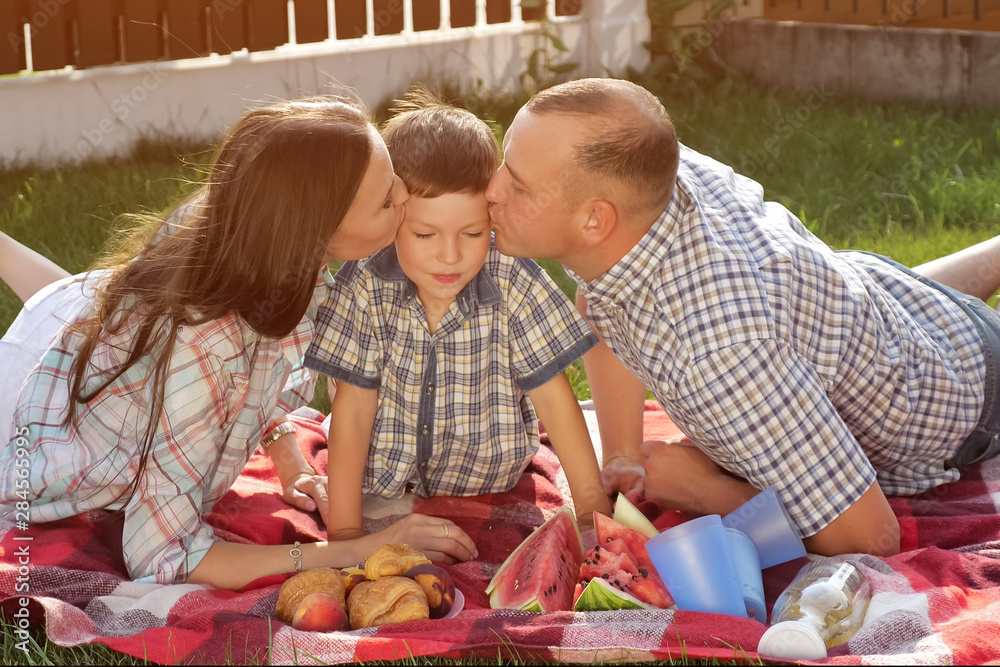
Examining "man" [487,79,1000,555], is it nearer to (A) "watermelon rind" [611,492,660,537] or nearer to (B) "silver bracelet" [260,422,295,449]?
(A) "watermelon rind" [611,492,660,537]

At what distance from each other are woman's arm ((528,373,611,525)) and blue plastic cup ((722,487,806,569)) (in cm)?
43

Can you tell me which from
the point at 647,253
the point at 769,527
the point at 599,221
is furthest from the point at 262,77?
the point at 769,527

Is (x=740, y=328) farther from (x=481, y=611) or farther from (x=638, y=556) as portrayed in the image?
(x=481, y=611)

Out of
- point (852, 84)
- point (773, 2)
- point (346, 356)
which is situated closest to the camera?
point (346, 356)

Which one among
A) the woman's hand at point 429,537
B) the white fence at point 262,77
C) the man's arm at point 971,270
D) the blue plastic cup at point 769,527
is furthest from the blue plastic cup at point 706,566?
the white fence at point 262,77

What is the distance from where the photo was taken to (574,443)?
2900mm

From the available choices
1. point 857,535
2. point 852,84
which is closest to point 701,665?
point 857,535

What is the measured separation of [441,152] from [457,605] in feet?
3.65

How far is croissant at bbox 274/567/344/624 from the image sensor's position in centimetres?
238

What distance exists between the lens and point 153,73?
21.4 feet

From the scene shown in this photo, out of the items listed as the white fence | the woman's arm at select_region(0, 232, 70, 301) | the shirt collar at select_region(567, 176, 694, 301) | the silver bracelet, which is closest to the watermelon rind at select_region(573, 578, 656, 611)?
the shirt collar at select_region(567, 176, 694, 301)

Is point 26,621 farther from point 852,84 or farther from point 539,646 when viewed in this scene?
point 852,84

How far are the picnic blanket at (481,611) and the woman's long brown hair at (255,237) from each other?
0.98 ft

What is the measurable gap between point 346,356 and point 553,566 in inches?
32.8
